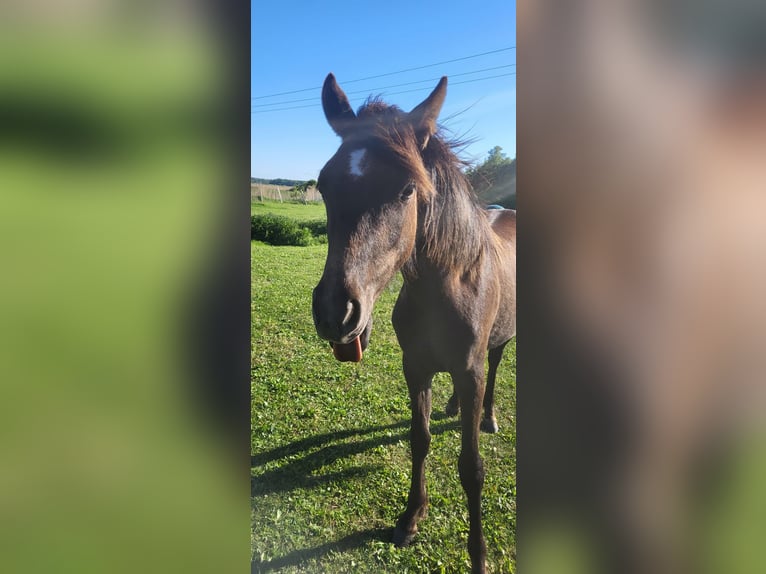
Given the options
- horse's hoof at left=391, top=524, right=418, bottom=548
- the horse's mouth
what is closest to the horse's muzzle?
the horse's mouth

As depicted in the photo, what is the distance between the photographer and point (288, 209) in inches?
70.4

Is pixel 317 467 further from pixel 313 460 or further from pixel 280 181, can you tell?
pixel 280 181

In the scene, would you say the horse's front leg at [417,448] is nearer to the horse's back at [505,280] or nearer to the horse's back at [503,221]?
the horse's back at [505,280]

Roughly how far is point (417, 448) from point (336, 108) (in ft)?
4.51

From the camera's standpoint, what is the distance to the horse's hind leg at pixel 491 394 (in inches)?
67.9

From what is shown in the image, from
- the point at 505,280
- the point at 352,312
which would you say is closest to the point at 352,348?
the point at 352,312

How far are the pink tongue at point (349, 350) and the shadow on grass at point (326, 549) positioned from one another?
773mm

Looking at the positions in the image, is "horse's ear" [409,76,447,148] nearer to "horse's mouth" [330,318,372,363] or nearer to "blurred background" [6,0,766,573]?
"blurred background" [6,0,766,573]
